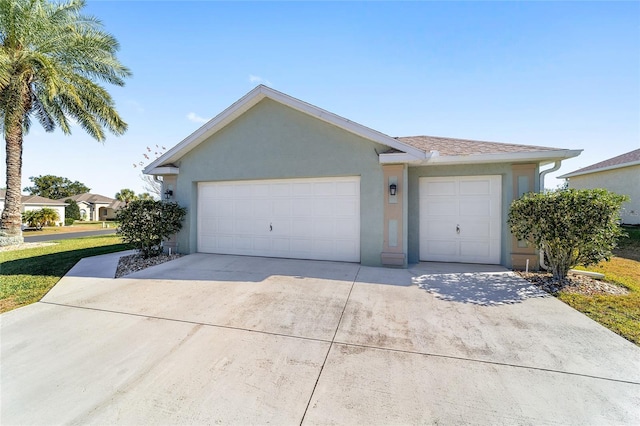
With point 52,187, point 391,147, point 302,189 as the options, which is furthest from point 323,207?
point 52,187

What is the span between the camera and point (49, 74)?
11000mm

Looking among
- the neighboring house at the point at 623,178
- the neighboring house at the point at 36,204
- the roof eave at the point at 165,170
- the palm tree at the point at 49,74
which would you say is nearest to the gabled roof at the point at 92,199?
the neighboring house at the point at 36,204

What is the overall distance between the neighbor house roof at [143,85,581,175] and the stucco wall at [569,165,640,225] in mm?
Answer: 11754

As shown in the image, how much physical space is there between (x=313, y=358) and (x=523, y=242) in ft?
21.7

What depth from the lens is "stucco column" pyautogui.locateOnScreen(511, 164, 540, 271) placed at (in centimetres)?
681

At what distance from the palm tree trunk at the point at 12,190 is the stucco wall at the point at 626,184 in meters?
30.2

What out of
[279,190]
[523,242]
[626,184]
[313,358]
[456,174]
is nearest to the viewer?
[313,358]

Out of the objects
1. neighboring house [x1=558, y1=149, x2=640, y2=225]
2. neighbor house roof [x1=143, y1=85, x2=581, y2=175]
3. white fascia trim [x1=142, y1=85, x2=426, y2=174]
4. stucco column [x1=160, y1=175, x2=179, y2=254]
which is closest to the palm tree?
stucco column [x1=160, y1=175, x2=179, y2=254]

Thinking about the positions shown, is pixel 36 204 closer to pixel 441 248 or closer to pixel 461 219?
pixel 441 248

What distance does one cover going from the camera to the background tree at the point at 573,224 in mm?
5277

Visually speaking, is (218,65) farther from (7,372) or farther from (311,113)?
(7,372)

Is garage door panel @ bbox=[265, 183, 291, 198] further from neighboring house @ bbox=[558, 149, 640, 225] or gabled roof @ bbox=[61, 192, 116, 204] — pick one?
gabled roof @ bbox=[61, 192, 116, 204]

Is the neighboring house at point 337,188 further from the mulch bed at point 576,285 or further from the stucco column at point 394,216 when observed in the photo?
the mulch bed at point 576,285

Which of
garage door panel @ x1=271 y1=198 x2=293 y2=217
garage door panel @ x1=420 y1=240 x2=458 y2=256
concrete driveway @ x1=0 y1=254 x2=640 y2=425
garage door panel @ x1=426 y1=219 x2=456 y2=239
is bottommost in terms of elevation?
concrete driveway @ x1=0 y1=254 x2=640 y2=425
